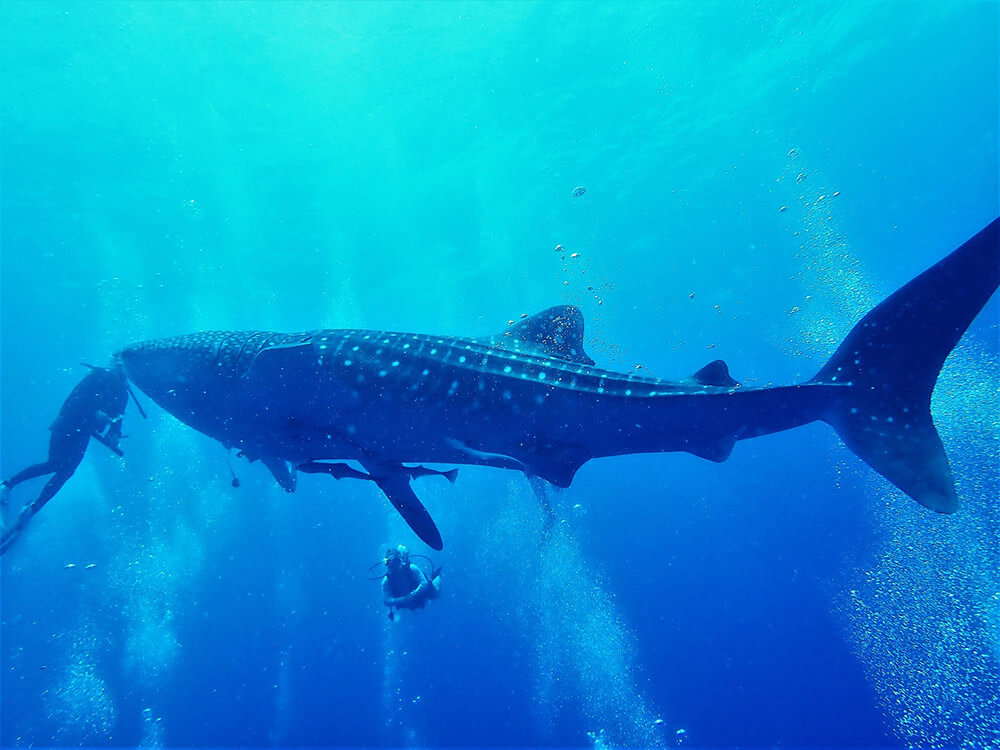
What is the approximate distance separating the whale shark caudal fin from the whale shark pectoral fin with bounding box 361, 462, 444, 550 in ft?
14.5

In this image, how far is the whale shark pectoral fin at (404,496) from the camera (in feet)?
18.8

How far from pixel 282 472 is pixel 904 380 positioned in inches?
305

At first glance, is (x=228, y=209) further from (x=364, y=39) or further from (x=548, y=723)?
(x=548, y=723)

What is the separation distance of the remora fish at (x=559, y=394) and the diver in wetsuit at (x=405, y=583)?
984 centimetres

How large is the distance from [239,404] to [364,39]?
23369 mm

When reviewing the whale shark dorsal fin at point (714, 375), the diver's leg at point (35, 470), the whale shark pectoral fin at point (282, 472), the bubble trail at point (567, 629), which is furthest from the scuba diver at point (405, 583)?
the bubble trail at point (567, 629)

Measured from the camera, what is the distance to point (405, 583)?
48.1 ft

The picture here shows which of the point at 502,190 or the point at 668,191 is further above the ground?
the point at 502,190

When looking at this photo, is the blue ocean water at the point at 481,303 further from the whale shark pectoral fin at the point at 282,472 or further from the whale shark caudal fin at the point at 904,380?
the whale shark pectoral fin at the point at 282,472

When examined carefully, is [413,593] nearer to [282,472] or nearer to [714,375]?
[282,472]

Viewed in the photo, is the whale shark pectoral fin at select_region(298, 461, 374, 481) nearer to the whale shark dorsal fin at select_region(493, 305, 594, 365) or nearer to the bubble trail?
the whale shark dorsal fin at select_region(493, 305, 594, 365)

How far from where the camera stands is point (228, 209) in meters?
30.5

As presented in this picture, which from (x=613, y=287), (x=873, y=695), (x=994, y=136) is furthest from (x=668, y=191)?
(x=873, y=695)

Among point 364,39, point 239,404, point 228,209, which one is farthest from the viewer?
point 228,209
